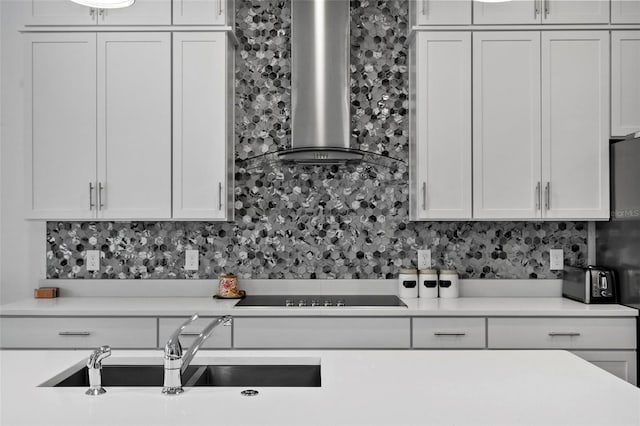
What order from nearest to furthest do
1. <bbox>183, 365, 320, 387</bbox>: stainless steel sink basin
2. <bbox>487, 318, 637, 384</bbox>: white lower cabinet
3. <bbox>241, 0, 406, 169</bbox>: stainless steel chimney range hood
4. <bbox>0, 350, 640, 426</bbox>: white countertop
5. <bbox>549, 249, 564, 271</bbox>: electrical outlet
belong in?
<bbox>0, 350, 640, 426</bbox>: white countertop
<bbox>183, 365, 320, 387</bbox>: stainless steel sink basin
<bbox>487, 318, 637, 384</bbox>: white lower cabinet
<bbox>241, 0, 406, 169</bbox>: stainless steel chimney range hood
<bbox>549, 249, 564, 271</bbox>: electrical outlet

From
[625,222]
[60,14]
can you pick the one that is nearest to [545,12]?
[625,222]

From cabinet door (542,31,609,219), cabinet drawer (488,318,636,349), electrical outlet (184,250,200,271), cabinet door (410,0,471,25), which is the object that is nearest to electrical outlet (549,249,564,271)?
cabinet door (542,31,609,219)

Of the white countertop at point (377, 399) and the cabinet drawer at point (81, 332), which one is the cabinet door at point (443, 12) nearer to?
the white countertop at point (377, 399)

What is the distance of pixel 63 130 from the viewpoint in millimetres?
3268

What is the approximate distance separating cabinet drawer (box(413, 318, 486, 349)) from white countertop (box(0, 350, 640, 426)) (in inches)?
46.6

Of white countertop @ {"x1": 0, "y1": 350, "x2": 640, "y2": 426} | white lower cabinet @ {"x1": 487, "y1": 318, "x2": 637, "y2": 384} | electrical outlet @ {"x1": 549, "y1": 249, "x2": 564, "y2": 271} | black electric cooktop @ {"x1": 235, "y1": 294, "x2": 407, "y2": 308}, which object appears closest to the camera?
white countertop @ {"x1": 0, "y1": 350, "x2": 640, "y2": 426}

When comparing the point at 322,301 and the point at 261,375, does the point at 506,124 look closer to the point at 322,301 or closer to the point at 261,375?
the point at 322,301

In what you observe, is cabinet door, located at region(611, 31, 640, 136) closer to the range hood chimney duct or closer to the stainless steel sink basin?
the range hood chimney duct

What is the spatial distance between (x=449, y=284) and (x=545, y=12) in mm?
1686

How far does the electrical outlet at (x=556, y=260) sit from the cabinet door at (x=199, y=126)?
6.82 feet

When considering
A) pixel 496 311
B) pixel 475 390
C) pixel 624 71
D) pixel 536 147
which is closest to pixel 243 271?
pixel 496 311

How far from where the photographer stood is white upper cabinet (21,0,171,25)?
3.25 m

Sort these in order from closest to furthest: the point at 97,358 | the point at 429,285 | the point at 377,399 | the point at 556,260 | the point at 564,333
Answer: the point at 377,399, the point at 97,358, the point at 564,333, the point at 429,285, the point at 556,260

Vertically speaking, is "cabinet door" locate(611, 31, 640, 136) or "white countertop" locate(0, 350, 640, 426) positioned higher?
"cabinet door" locate(611, 31, 640, 136)
